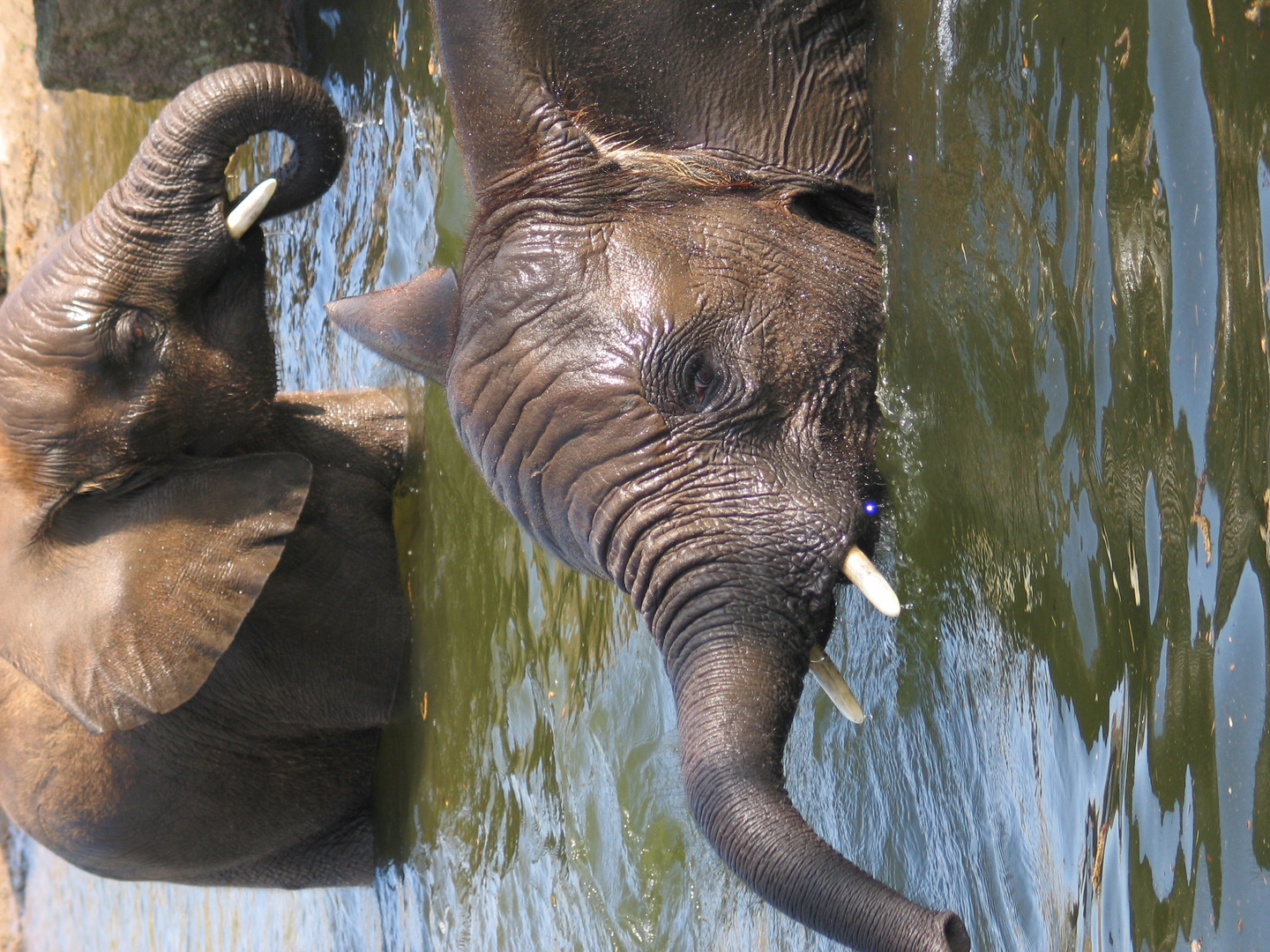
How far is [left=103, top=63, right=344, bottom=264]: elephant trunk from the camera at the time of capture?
4.30 metres

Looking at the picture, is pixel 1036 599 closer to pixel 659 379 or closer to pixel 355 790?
pixel 659 379

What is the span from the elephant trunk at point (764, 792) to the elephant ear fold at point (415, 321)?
3.31ft

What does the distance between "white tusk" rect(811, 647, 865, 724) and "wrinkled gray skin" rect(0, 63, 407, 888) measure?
2461mm

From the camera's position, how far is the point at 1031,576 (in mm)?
2344

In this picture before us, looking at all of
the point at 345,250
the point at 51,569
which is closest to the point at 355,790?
the point at 51,569

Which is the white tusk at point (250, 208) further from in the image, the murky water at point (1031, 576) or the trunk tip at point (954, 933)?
the trunk tip at point (954, 933)

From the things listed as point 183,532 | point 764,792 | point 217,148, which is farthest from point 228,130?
point 764,792

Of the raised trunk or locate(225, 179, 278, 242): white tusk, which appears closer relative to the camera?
the raised trunk

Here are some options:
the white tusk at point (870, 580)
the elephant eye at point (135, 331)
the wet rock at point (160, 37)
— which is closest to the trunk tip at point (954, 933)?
the white tusk at point (870, 580)

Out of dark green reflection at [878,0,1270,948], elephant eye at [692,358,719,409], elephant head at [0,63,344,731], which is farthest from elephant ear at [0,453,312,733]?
dark green reflection at [878,0,1270,948]

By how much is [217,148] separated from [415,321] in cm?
135

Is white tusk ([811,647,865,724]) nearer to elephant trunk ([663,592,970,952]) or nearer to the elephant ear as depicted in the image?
elephant trunk ([663,592,970,952])

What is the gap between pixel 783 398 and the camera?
2.65 meters

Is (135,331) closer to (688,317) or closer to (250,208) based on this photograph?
(250,208)
